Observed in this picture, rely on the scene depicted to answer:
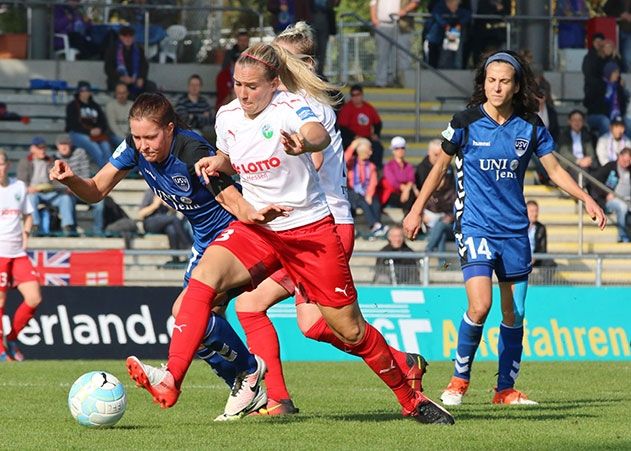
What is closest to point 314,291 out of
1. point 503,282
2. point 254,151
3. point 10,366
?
point 254,151

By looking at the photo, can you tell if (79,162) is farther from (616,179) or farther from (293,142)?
(293,142)

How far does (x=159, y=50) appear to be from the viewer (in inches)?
1010

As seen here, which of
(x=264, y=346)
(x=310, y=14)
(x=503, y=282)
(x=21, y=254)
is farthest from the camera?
(x=310, y=14)

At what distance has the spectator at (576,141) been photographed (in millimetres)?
23703

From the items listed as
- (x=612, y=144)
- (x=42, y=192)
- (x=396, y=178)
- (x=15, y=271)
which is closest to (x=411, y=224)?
(x=15, y=271)

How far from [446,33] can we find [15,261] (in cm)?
1152

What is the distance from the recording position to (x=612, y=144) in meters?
23.6

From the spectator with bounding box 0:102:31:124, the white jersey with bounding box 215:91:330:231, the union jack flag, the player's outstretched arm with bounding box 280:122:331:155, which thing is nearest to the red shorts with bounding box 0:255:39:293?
the union jack flag

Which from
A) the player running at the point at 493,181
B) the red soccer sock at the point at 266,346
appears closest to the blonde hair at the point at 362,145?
the player running at the point at 493,181

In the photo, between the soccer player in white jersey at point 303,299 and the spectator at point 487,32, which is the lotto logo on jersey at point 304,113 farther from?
the spectator at point 487,32

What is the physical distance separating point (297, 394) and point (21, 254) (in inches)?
264

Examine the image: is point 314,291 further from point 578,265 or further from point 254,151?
point 578,265

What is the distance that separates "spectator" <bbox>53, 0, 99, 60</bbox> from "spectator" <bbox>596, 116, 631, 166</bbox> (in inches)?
350

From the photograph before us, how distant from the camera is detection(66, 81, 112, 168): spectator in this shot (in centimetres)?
2214
